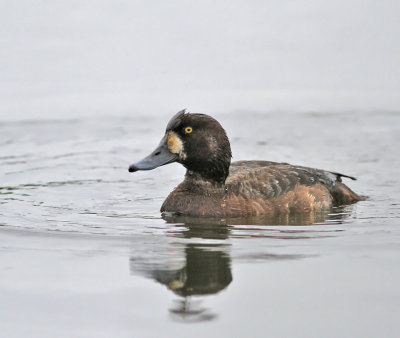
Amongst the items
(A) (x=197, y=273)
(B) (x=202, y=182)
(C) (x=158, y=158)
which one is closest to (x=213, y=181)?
(B) (x=202, y=182)

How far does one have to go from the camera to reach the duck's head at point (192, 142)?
928 centimetres

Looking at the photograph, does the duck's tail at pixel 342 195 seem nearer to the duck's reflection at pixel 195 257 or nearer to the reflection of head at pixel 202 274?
the duck's reflection at pixel 195 257

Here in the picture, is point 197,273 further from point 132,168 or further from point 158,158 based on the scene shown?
point 158,158

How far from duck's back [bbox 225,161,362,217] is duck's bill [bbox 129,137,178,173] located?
78 cm

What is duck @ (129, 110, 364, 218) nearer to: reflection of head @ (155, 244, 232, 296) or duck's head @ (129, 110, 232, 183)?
duck's head @ (129, 110, 232, 183)

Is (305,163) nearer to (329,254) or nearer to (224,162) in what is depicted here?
(224,162)

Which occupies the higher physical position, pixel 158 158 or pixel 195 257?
pixel 158 158

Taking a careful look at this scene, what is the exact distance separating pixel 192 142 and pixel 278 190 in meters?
1.15

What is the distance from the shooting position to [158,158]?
9234mm

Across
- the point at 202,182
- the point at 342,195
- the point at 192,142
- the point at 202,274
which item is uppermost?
the point at 192,142

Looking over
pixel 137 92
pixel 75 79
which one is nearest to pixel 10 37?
pixel 75 79

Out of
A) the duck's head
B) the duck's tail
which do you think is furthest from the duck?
the duck's tail

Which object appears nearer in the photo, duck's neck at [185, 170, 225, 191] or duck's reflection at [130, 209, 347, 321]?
duck's reflection at [130, 209, 347, 321]

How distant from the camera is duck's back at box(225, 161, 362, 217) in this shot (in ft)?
30.6
